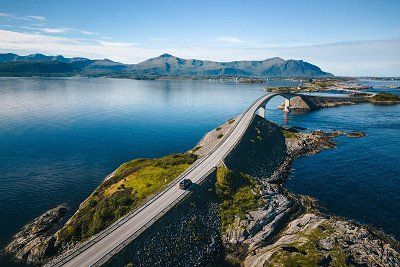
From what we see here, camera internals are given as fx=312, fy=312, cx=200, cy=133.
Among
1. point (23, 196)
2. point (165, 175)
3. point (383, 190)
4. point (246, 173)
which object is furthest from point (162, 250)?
point (383, 190)

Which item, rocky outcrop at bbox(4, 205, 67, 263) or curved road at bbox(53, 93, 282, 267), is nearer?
curved road at bbox(53, 93, 282, 267)

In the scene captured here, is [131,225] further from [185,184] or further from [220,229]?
[220,229]

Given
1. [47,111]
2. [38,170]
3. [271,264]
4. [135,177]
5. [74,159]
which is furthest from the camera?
[47,111]

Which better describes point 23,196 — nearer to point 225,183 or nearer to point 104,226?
point 104,226

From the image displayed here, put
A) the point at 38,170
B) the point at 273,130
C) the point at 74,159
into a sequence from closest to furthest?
the point at 38,170 → the point at 74,159 → the point at 273,130

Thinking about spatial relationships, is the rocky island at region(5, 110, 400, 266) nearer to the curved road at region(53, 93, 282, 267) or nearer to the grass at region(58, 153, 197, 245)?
the grass at region(58, 153, 197, 245)

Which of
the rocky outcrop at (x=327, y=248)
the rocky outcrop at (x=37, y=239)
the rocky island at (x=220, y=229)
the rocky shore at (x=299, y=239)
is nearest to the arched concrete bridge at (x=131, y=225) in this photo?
the rocky island at (x=220, y=229)

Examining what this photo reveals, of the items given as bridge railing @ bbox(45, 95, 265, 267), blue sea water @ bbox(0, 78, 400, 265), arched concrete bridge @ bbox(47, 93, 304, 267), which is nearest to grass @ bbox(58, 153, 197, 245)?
bridge railing @ bbox(45, 95, 265, 267)
